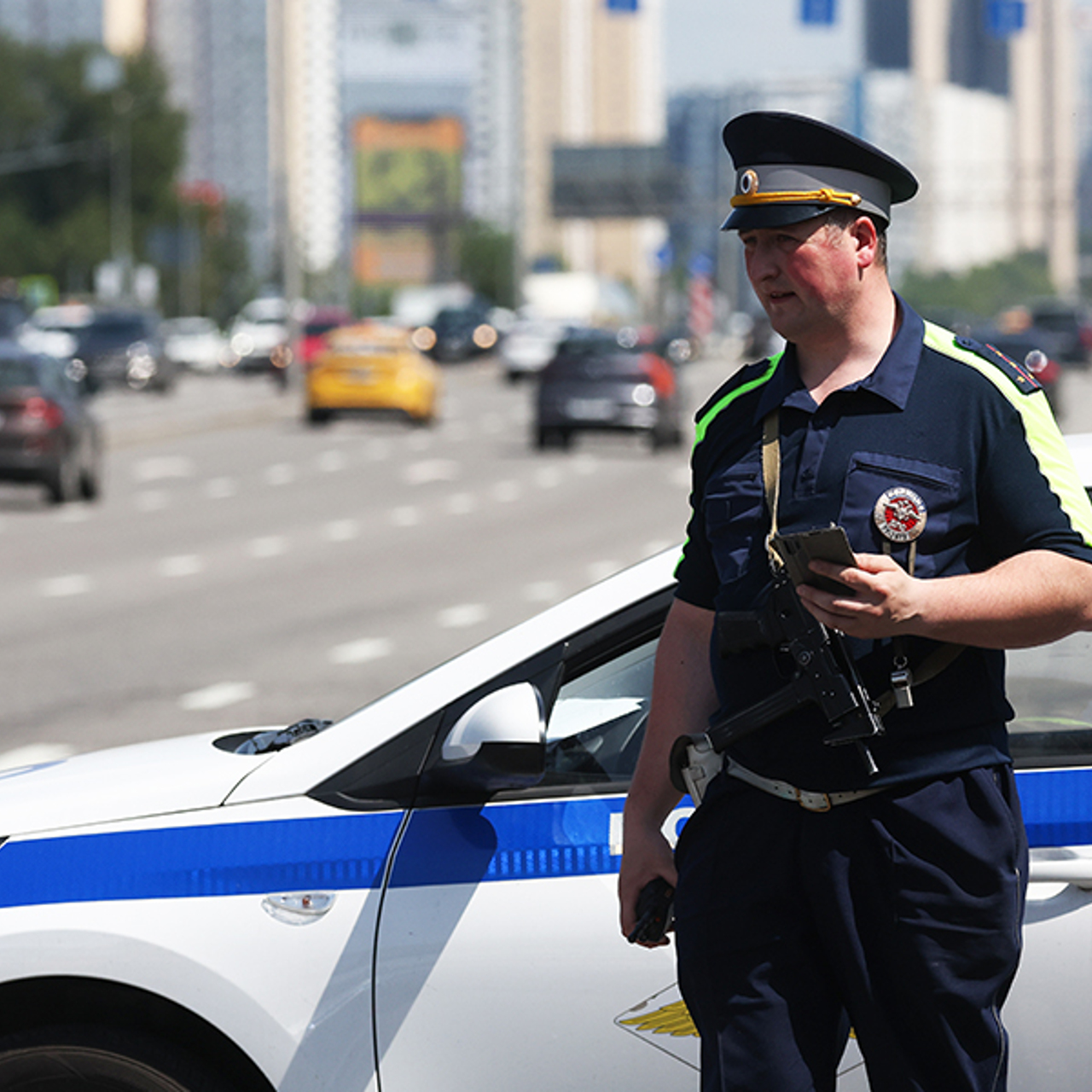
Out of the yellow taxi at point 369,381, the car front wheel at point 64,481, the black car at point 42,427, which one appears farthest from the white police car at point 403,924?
the yellow taxi at point 369,381

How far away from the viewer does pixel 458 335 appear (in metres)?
69.4

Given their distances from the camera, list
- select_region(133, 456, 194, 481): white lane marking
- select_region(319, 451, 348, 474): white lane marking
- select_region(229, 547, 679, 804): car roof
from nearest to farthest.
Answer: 1. select_region(229, 547, 679, 804): car roof
2. select_region(133, 456, 194, 481): white lane marking
3. select_region(319, 451, 348, 474): white lane marking

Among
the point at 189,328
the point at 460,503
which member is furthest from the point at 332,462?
the point at 189,328

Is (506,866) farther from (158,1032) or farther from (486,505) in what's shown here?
(486,505)

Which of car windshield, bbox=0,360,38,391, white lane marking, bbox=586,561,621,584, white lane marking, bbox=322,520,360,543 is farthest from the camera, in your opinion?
car windshield, bbox=0,360,38,391

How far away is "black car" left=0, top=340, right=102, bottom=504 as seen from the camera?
2095 cm

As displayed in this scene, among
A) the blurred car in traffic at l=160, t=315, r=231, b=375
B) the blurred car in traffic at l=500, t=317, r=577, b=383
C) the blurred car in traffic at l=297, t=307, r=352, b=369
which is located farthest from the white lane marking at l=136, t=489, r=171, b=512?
the blurred car in traffic at l=160, t=315, r=231, b=375

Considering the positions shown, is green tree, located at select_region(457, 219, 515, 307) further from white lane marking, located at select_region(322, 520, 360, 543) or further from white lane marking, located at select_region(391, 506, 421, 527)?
white lane marking, located at select_region(322, 520, 360, 543)

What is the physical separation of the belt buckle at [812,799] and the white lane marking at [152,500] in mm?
19009

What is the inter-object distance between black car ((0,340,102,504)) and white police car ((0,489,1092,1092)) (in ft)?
60.0

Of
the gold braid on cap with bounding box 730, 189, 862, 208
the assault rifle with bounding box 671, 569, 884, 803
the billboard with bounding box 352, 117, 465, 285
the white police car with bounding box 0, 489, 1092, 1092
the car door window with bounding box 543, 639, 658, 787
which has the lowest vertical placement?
the white police car with bounding box 0, 489, 1092, 1092

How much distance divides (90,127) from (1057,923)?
98.2 meters

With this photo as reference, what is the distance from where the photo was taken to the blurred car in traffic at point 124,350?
49125 millimetres

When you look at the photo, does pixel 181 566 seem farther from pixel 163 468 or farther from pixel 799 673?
pixel 799 673
